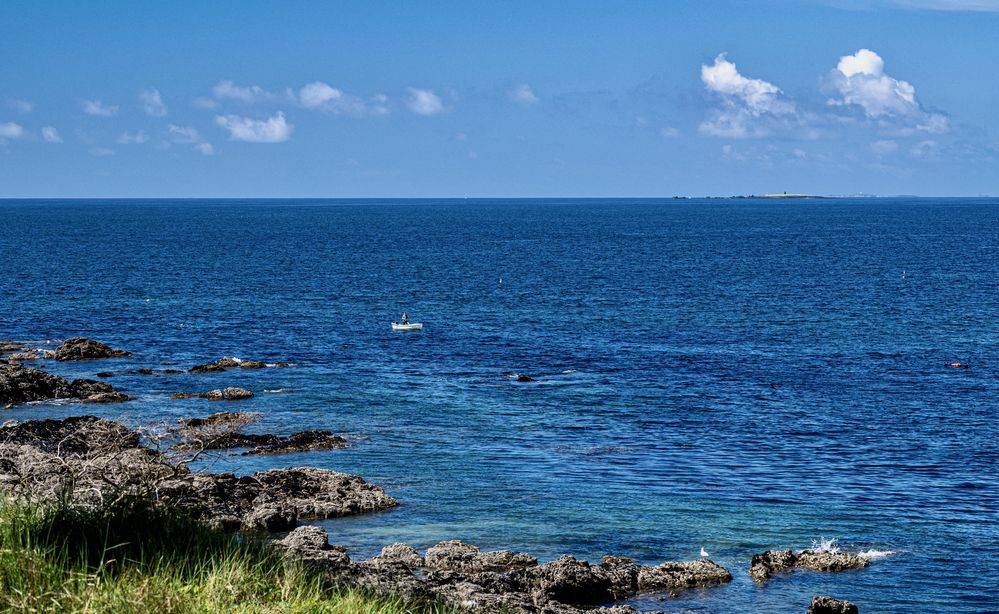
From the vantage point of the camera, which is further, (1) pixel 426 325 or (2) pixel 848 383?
(1) pixel 426 325

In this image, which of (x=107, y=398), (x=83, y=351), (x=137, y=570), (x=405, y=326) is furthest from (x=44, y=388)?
(x=137, y=570)

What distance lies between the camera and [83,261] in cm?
15750

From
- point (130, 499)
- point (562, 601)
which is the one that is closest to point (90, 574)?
point (130, 499)

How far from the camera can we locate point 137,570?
1606 cm

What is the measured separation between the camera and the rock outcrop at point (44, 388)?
61531mm

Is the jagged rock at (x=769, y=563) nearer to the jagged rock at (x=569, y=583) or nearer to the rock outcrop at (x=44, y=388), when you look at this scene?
the jagged rock at (x=569, y=583)

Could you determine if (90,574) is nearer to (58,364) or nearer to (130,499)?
(130,499)

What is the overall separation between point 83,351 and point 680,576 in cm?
5487

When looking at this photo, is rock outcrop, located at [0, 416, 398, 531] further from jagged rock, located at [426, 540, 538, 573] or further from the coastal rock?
jagged rock, located at [426, 540, 538, 573]

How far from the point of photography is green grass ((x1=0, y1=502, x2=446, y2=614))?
14.7 metres

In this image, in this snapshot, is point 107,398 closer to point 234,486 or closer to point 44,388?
point 44,388

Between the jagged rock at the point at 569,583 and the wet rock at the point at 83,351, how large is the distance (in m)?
52.2

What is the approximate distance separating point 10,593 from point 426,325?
8040 cm

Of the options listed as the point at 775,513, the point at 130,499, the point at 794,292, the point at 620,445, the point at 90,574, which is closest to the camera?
the point at 90,574
